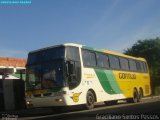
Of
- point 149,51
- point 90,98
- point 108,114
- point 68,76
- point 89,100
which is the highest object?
point 149,51

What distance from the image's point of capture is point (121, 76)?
25.6 metres

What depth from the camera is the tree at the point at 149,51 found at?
61.8 m

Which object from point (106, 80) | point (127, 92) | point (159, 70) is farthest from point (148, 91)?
point (159, 70)

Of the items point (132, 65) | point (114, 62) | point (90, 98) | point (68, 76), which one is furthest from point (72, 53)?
point (132, 65)

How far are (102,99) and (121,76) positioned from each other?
4.09m

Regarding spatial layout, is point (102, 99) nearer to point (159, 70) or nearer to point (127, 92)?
point (127, 92)

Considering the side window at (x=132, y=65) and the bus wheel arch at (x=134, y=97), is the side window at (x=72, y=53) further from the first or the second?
the bus wheel arch at (x=134, y=97)

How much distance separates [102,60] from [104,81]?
1.32m

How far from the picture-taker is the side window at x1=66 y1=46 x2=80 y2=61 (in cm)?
1922

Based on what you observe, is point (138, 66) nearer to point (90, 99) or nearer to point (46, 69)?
point (90, 99)

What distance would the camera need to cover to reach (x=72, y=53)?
771 inches

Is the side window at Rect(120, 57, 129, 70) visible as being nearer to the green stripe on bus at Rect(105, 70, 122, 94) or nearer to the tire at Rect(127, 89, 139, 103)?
the green stripe on bus at Rect(105, 70, 122, 94)

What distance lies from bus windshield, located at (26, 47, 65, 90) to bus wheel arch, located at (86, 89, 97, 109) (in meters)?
2.49

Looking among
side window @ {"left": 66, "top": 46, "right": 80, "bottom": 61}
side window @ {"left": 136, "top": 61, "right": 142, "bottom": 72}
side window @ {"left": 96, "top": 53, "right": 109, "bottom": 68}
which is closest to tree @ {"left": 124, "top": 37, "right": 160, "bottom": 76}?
side window @ {"left": 136, "top": 61, "right": 142, "bottom": 72}
